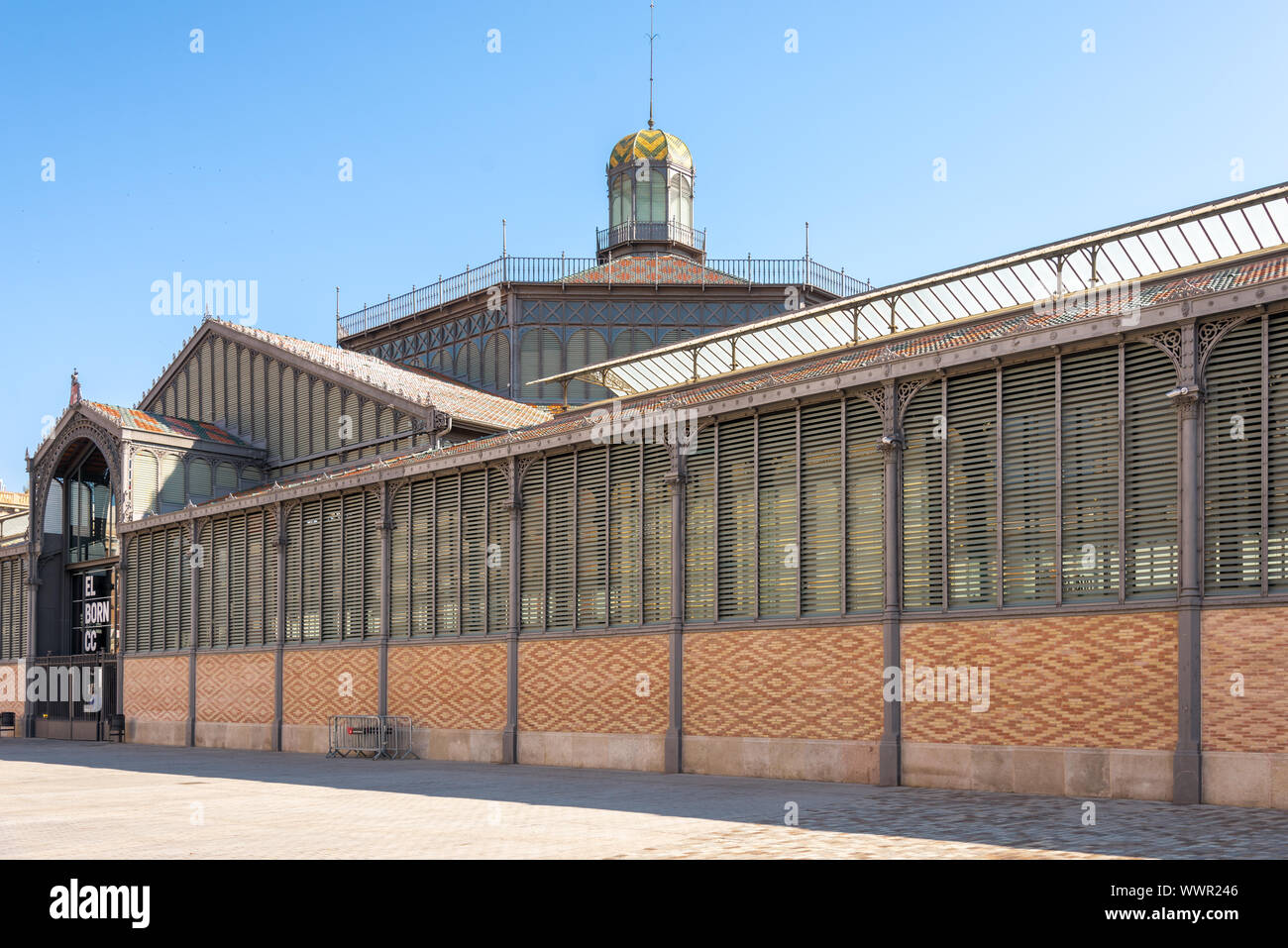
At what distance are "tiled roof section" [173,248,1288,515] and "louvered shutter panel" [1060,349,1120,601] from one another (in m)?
0.98

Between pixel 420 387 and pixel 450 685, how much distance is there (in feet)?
56.6

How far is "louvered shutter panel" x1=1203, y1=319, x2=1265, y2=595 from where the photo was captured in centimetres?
1855

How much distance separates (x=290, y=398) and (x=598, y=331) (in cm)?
1235

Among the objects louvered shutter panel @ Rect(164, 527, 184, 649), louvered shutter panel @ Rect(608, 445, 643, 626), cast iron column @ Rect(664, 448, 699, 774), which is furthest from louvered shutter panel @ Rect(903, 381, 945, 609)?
louvered shutter panel @ Rect(164, 527, 184, 649)

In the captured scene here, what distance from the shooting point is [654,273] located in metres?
52.6

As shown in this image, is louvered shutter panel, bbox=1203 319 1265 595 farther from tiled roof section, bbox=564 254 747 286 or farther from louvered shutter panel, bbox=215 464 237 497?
louvered shutter panel, bbox=215 464 237 497

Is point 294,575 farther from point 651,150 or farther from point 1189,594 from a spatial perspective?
point 651,150

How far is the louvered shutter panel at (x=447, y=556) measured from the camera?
3209cm

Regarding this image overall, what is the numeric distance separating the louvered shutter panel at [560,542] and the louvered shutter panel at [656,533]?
2.25 metres

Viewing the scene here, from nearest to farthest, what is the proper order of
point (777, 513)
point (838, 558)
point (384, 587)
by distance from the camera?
1. point (838, 558)
2. point (777, 513)
3. point (384, 587)

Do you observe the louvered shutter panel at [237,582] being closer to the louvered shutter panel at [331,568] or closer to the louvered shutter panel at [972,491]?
the louvered shutter panel at [331,568]

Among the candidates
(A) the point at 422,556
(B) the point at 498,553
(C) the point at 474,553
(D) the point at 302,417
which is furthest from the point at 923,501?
(D) the point at 302,417
